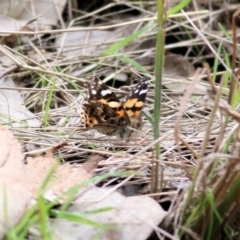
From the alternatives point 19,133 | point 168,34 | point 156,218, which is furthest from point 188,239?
point 168,34

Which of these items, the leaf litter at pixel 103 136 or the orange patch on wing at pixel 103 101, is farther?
the orange patch on wing at pixel 103 101

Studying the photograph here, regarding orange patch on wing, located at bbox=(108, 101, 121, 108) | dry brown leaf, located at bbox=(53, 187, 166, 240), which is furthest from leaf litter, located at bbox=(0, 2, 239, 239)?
orange patch on wing, located at bbox=(108, 101, 121, 108)

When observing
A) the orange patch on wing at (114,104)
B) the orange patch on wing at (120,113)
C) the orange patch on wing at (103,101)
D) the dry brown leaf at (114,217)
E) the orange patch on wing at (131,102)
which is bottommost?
the dry brown leaf at (114,217)

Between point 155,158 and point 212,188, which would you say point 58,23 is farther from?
point 212,188

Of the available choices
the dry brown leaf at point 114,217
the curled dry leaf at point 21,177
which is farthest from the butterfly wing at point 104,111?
the dry brown leaf at point 114,217

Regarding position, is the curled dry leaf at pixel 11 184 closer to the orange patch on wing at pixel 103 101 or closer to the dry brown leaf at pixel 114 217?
the dry brown leaf at pixel 114 217
